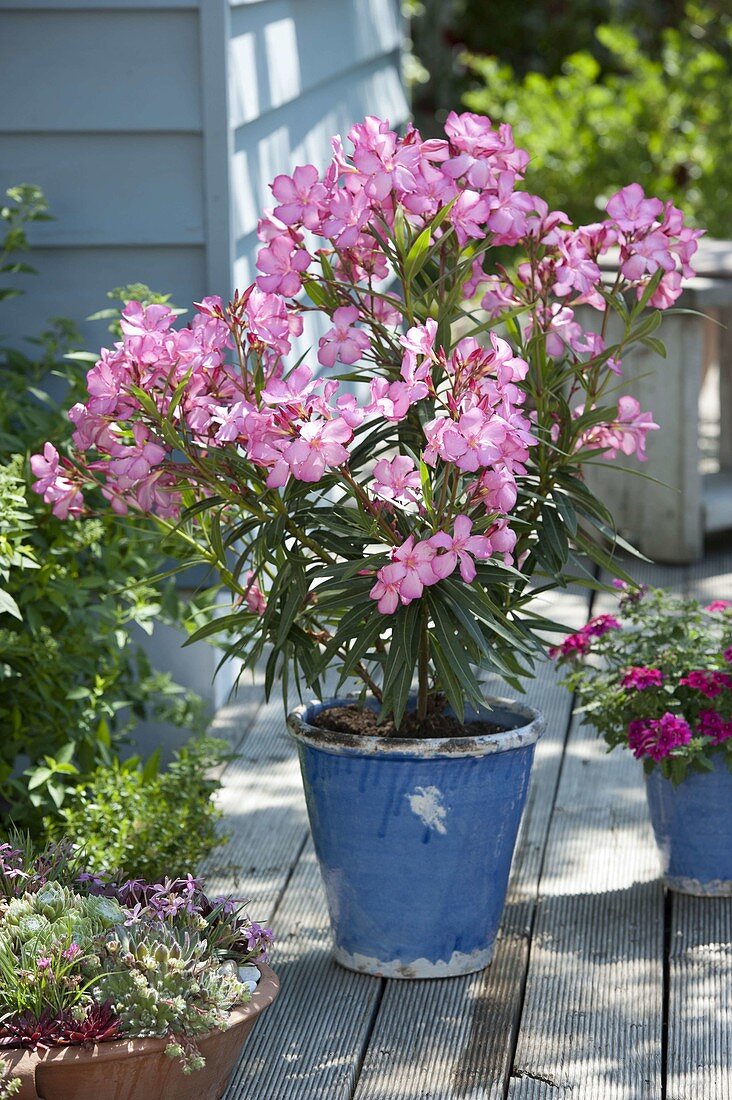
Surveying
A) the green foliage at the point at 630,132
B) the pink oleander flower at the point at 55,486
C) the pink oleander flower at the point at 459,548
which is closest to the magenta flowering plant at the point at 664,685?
the pink oleander flower at the point at 459,548

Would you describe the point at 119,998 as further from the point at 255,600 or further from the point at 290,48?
the point at 290,48

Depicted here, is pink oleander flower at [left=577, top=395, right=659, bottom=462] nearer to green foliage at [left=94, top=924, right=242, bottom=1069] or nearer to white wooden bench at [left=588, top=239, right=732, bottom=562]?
green foliage at [left=94, top=924, right=242, bottom=1069]

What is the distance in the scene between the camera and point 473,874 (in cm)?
250

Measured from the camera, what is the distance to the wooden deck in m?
2.26

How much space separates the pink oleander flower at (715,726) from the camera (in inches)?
104

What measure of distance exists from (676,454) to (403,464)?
2855 mm

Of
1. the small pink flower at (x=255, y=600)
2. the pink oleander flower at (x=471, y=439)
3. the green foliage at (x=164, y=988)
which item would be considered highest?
the pink oleander flower at (x=471, y=439)

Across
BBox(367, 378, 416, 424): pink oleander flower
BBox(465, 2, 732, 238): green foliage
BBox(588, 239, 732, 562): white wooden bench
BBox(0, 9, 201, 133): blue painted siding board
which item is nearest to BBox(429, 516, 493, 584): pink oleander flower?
BBox(367, 378, 416, 424): pink oleander flower

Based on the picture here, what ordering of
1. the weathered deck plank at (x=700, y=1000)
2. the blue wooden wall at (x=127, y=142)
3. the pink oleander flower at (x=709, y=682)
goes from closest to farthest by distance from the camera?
the weathered deck plank at (x=700, y=1000) < the pink oleander flower at (x=709, y=682) < the blue wooden wall at (x=127, y=142)

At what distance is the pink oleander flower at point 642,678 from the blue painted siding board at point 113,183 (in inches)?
55.5

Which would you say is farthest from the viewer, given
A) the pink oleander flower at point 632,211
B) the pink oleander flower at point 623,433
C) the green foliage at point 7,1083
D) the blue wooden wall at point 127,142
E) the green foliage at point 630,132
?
the green foliage at point 630,132

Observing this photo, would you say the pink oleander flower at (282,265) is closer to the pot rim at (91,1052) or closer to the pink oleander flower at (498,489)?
the pink oleander flower at (498,489)

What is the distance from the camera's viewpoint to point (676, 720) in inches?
102

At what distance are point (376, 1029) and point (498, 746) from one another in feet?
1.57
